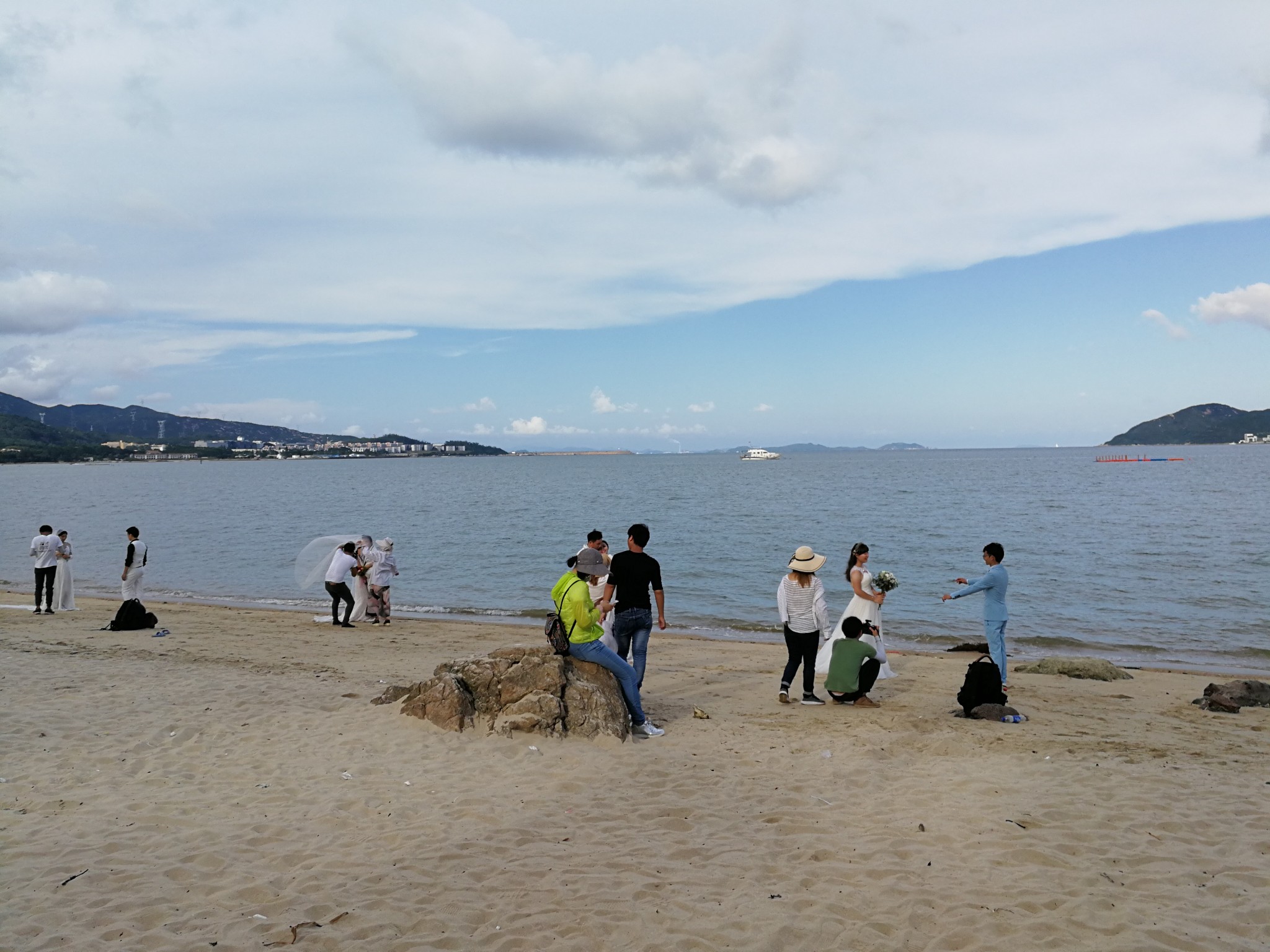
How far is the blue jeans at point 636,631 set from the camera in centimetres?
925

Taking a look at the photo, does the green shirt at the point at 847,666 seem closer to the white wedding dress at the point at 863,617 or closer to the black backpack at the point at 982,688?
the white wedding dress at the point at 863,617

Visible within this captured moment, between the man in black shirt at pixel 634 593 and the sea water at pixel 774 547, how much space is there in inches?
370

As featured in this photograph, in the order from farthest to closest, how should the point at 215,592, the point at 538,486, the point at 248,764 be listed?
the point at 538,486 → the point at 215,592 → the point at 248,764

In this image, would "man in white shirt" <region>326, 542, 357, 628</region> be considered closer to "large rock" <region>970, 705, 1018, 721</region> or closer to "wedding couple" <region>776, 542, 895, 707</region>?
"wedding couple" <region>776, 542, 895, 707</region>

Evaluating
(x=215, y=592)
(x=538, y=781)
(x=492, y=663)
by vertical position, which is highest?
(x=492, y=663)

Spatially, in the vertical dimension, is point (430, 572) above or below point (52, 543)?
below

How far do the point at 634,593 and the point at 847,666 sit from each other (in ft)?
9.69

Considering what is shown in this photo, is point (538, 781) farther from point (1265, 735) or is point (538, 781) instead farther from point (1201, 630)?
point (1201, 630)

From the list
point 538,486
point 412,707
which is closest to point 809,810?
point 412,707

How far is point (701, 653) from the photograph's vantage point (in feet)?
50.2

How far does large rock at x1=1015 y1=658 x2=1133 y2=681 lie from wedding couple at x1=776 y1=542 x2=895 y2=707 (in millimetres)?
4094

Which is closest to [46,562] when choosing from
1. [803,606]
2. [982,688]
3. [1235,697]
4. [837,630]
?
[803,606]

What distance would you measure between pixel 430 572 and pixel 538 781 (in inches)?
870

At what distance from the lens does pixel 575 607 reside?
8.10 meters
